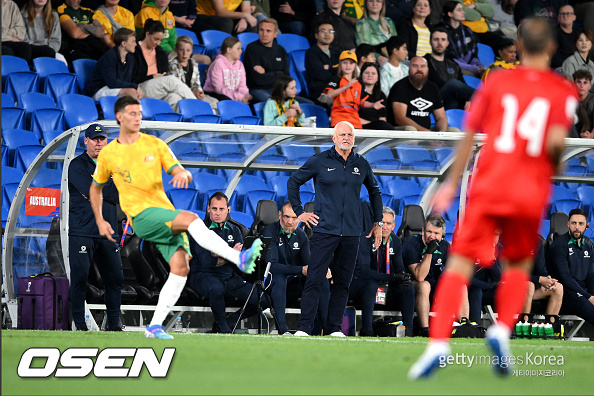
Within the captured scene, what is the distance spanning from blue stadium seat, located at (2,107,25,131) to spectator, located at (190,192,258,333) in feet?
10.8

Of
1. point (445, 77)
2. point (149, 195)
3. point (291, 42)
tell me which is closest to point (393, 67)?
point (445, 77)

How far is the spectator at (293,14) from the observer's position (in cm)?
1714

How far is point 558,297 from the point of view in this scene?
12.0m

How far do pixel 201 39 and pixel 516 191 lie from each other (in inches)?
469

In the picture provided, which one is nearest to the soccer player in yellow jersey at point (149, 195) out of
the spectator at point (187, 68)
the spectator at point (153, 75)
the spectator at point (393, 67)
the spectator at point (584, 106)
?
the spectator at point (153, 75)

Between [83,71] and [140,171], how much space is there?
273 inches

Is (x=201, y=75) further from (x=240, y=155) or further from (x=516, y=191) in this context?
(x=516, y=191)

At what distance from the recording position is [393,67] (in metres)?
15.6

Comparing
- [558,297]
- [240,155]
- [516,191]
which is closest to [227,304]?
[240,155]

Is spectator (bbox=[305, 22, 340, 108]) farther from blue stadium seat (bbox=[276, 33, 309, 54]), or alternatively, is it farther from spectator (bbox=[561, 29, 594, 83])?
spectator (bbox=[561, 29, 594, 83])

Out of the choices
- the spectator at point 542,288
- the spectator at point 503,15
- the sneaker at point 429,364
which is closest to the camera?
the sneaker at point 429,364

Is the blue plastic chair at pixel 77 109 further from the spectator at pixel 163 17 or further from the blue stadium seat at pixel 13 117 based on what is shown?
the spectator at pixel 163 17

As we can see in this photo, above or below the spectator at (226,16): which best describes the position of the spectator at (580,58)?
below

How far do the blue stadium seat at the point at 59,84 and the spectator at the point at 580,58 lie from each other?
913 cm
